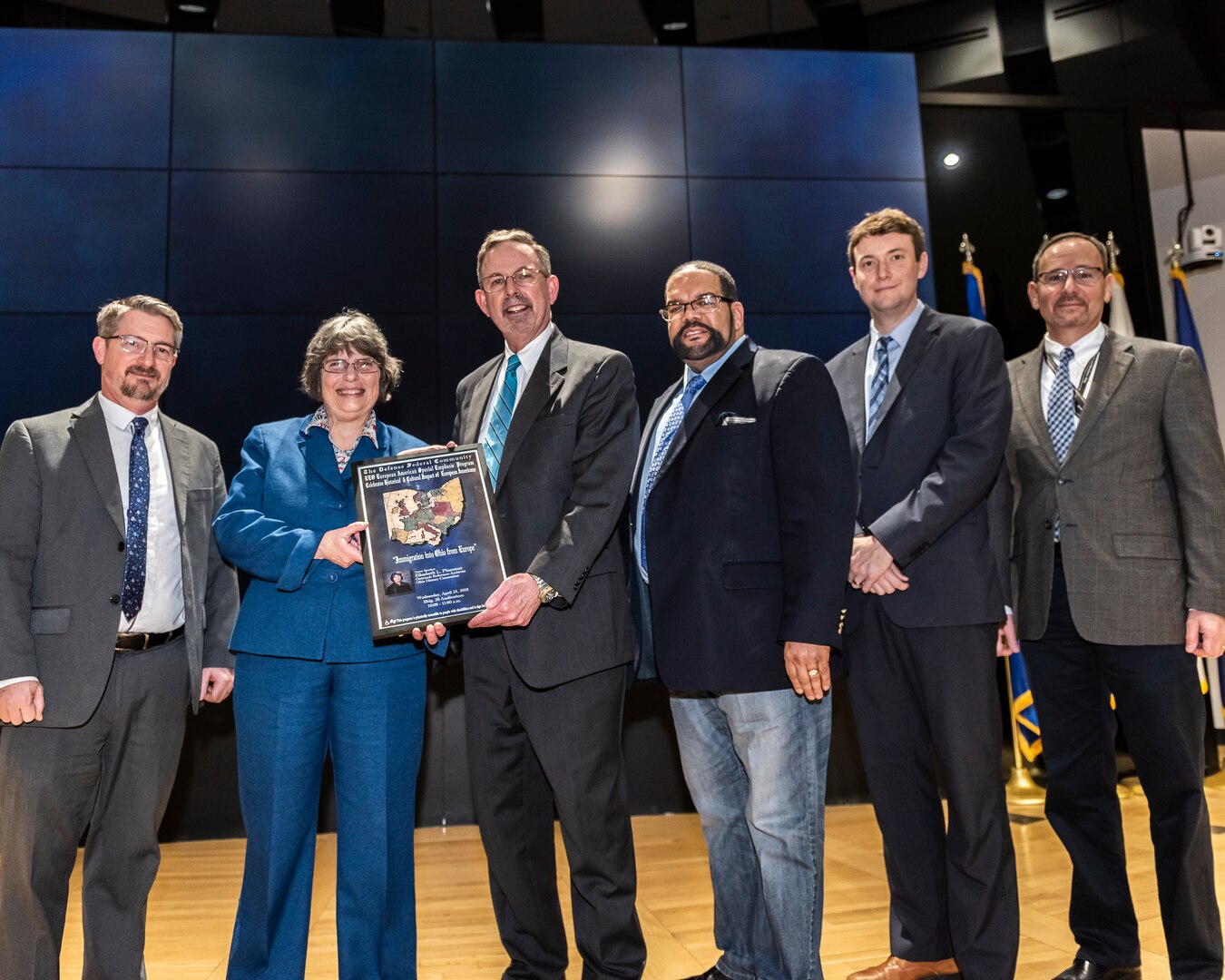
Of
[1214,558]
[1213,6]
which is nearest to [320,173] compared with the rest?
[1214,558]

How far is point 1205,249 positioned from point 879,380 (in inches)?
197

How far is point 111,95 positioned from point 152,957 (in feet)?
13.9

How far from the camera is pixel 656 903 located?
3.31 m

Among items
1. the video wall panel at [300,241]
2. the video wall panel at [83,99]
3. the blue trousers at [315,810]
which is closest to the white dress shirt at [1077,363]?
the blue trousers at [315,810]

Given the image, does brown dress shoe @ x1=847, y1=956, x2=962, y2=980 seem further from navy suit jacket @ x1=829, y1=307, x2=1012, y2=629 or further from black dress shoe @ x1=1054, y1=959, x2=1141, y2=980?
navy suit jacket @ x1=829, y1=307, x2=1012, y2=629

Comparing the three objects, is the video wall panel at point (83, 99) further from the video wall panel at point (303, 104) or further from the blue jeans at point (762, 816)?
the blue jeans at point (762, 816)

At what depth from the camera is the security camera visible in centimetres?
607

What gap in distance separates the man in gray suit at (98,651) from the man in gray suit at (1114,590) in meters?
2.22

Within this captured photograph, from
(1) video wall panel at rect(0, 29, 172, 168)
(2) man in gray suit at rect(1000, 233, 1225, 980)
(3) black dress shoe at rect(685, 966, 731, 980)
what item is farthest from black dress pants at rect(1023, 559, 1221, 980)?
(1) video wall panel at rect(0, 29, 172, 168)

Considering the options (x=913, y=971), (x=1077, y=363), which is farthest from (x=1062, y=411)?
(x=913, y=971)

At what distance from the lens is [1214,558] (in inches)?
91.7

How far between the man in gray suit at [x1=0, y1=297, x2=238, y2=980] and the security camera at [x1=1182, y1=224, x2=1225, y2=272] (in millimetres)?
6232

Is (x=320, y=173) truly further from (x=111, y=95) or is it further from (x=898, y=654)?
(x=898, y=654)

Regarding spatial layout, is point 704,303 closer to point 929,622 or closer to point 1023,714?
point 929,622
